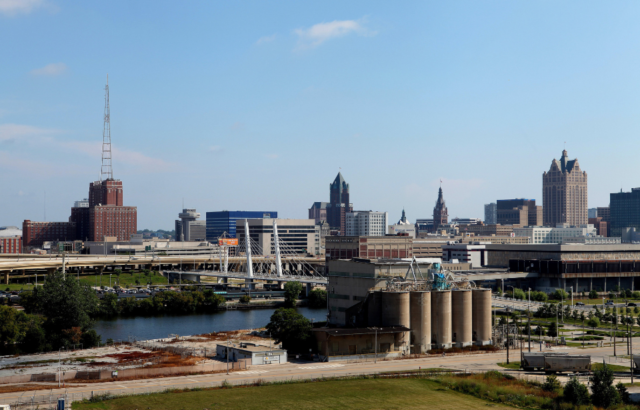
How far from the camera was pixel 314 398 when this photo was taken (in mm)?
57625

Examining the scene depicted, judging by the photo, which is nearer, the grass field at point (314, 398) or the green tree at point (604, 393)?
the grass field at point (314, 398)

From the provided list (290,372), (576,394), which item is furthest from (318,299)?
(576,394)

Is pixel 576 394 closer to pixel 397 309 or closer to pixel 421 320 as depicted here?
pixel 421 320

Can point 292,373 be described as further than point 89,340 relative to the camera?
No

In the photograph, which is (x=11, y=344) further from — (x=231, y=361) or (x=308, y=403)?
(x=308, y=403)

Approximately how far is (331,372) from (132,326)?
57646 mm

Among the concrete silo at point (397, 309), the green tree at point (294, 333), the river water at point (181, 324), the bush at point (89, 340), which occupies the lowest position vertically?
the river water at point (181, 324)

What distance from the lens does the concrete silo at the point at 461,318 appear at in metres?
86.3

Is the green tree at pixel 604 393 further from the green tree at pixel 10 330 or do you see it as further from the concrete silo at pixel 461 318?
the green tree at pixel 10 330

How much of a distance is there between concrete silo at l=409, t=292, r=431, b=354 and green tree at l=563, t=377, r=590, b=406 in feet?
89.1

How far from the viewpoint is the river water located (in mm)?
107625

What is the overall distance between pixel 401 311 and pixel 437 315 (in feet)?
17.1

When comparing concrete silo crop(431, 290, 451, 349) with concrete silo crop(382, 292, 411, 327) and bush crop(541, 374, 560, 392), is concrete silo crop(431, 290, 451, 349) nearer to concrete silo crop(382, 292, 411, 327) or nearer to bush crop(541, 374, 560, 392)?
concrete silo crop(382, 292, 411, 327)

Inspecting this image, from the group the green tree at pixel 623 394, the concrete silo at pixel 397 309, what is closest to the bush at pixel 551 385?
the green tree at pixel 623 394
